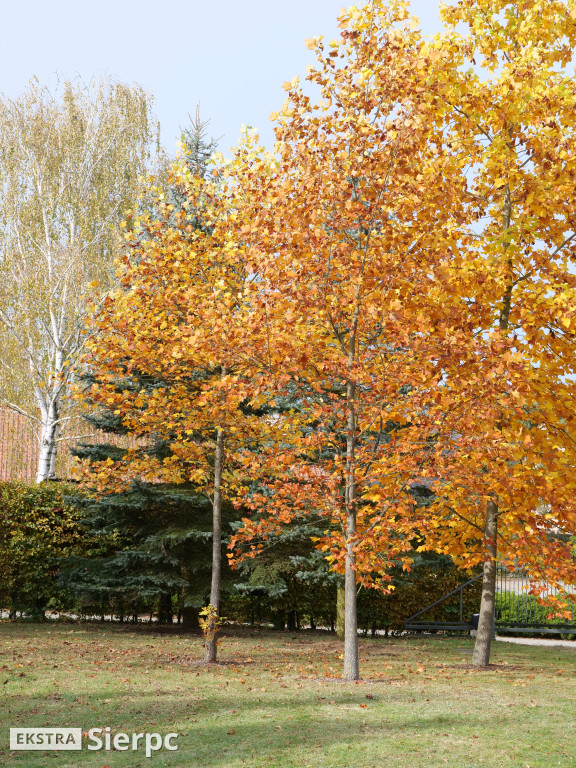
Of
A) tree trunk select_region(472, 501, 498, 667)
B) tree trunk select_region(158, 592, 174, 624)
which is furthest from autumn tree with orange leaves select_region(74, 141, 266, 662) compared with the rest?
tree trunk select_region(158, 592, 174, 624)

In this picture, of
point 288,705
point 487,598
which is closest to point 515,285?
point 487,598

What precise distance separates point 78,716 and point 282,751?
6.55ft

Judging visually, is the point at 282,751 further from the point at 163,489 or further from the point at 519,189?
the point at 163,489

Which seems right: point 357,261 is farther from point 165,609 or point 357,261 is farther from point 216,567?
point 165,609

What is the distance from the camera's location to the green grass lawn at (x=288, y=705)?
18.0 ft

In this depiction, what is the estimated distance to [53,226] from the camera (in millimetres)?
21562

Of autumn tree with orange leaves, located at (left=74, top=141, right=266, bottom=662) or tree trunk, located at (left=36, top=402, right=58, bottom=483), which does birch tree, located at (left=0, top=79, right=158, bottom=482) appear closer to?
tree trunk, located at (left=36, top=402, right=58, bottom=483)

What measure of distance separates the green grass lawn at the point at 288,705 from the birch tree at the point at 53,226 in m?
9.99

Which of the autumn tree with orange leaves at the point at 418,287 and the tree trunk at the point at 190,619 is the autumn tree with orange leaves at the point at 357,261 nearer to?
the autumn tree with orange leaves at the point at 418,287

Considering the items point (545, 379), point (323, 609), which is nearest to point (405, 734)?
point (545, 379)

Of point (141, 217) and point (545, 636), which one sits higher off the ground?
point (141, 217)

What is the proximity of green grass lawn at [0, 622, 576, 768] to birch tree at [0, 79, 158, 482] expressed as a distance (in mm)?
9995

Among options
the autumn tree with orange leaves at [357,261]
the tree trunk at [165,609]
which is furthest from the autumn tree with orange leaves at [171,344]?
the tree trunk at [165,609]

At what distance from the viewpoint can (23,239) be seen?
21.8 m
